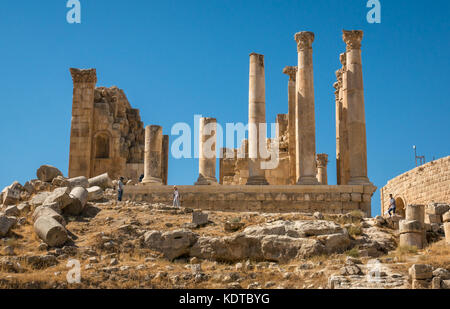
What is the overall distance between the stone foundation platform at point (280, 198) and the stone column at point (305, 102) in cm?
219

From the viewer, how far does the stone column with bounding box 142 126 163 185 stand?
94.9 ft

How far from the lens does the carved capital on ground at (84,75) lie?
110 feet

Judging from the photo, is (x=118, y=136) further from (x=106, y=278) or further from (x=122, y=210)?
(x=106, y=278)

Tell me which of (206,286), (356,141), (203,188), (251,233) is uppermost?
(356,141)

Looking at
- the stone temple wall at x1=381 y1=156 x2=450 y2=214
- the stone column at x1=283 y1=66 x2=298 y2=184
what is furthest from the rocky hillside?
the stone temple wall at x1=381 y1=156 x2=450 y2=214

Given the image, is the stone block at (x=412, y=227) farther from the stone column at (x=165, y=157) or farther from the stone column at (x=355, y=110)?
the stone column at (x=165, y=157)

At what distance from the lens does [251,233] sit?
1852cm

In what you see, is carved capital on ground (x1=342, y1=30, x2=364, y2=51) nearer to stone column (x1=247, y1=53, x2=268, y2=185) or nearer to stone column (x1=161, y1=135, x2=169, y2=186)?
stone column (x1=247, y1=53, x2=268, y2=185)

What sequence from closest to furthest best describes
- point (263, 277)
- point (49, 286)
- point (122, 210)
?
point (49, 286)
point (263, 277)
point (122, 210)

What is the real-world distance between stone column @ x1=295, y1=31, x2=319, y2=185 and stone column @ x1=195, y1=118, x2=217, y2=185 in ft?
13.2

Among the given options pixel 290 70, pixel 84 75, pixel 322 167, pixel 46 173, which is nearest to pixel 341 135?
A: pixel 290 70
